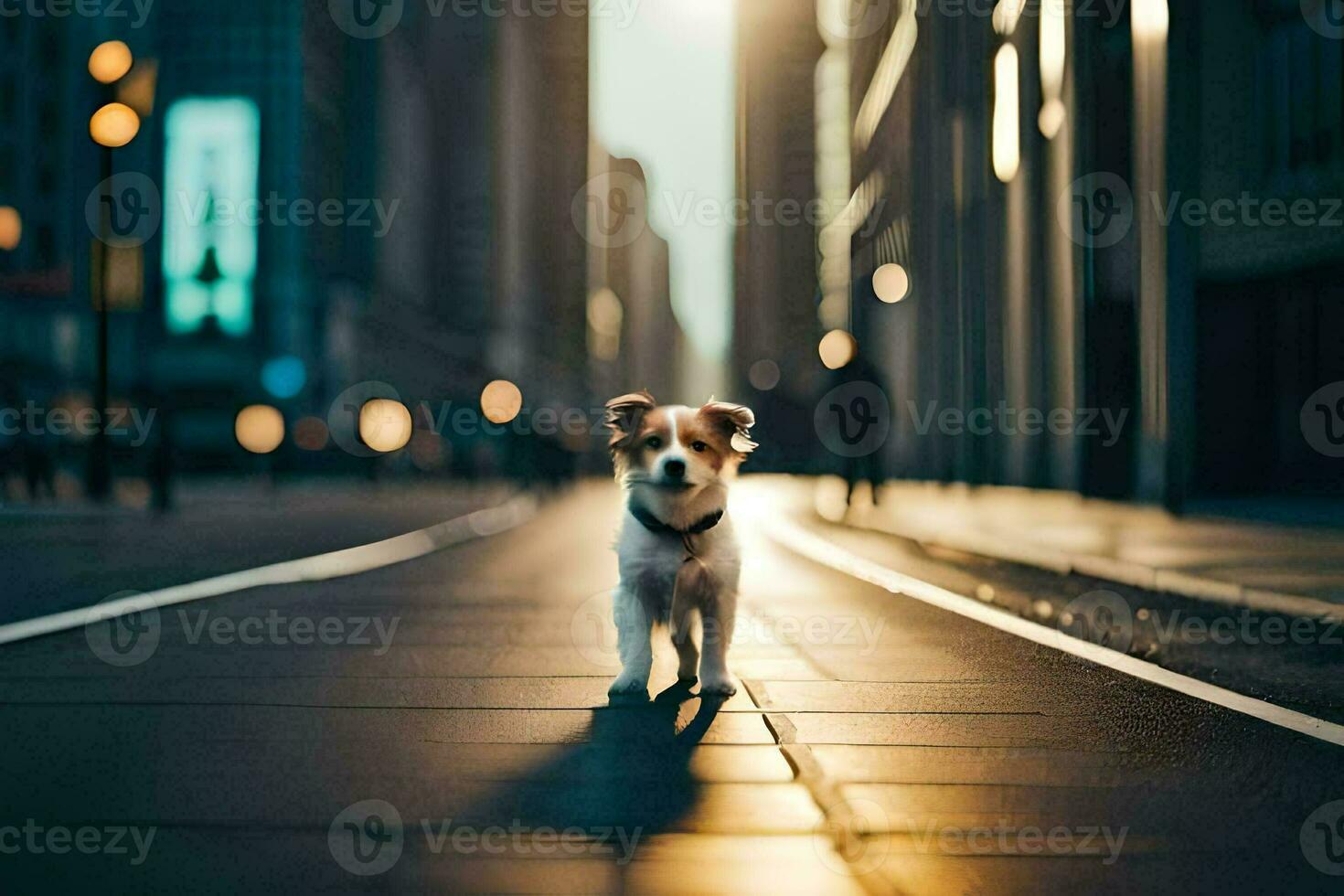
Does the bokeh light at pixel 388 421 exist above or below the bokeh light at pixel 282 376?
below

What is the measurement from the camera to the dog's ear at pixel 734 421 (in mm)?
6402

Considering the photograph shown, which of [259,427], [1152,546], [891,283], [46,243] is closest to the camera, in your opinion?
[1152,546]

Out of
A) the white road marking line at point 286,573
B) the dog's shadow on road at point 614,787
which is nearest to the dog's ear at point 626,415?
the dog's shadow on road at point 614,787

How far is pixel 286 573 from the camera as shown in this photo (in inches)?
521

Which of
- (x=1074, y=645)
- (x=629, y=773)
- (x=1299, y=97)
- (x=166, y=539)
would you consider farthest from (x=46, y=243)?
(x=629, y=773)

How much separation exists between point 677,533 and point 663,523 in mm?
74

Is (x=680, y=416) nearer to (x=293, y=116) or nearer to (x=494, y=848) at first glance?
(x=494, y=848)

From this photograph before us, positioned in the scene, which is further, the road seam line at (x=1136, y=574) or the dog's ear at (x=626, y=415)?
the road seam line at (x=1136, y=574)

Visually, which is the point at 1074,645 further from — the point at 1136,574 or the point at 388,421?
the point at 388,421

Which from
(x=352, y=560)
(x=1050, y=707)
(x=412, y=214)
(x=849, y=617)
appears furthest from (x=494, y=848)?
(x=412, y=214)

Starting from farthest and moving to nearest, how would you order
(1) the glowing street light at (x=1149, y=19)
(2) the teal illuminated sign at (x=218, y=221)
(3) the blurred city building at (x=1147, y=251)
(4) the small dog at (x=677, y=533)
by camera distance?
(2) the teal illuminated sign at (x=218, y=221)
(3) the blurred city building at (x=1147, y=251)
(1) the glowing street light at (x=1149, y=19)
(4) the small dog at (x=677, y=533)

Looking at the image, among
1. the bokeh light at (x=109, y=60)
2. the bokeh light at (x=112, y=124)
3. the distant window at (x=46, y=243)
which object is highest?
the distant window at (x=46, y=243)

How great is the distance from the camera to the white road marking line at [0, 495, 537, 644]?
909cm

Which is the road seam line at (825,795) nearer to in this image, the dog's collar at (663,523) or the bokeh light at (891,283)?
the dog's collar at (663,523)
